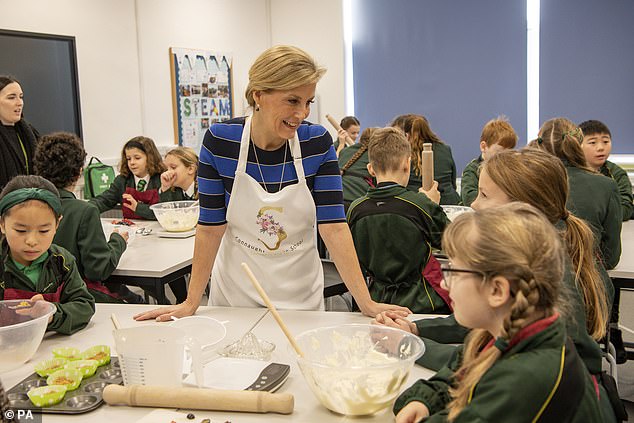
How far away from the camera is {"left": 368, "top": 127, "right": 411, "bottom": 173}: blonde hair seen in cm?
270

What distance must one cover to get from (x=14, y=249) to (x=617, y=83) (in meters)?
6.00

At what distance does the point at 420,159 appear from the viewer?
14.0ft

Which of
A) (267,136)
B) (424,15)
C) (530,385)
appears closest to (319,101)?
(424,15)

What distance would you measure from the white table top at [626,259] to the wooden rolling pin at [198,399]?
6.17 ft

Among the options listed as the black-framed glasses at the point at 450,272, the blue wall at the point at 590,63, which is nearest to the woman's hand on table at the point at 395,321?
the black-framed glasses at the point at 450,272

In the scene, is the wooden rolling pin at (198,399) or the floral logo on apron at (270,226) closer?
the wooden rolling pin at (198,399)

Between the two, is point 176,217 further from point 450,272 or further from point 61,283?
point 450,272

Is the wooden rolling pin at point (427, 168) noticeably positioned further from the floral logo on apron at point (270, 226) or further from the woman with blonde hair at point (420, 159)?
the woman with blonde hair at point (420, 159)

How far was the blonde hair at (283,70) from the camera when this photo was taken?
1878 mm

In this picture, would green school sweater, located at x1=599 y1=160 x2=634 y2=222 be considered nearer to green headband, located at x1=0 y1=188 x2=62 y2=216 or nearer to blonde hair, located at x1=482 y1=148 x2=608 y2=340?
blonde hair, located at x1=482 y1=148 x2=608 y2=340

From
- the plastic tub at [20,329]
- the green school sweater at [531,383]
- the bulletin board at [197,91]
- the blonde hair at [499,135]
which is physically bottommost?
the plastic tub at [20,329]

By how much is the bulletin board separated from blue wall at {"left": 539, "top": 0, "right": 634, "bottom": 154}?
346 centimetres

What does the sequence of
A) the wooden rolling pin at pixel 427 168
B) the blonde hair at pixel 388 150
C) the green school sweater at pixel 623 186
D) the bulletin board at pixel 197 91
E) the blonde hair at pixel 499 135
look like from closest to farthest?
the wooden rolling pin at pixel 427 168 → the blonde hair at pixel 388 150 → the green school sweater at pixel 623 186 → the blonde hair at pixel 499 135 → the bulletin board at pixel 197 91

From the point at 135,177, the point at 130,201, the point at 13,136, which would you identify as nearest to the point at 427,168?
the point at 130,201
